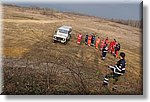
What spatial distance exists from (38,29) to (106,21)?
0.65 m

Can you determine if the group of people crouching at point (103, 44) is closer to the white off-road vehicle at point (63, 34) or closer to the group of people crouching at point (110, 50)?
the group of people crouching at point (110, 50)

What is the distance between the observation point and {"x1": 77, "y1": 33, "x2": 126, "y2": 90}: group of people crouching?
2.74 metres

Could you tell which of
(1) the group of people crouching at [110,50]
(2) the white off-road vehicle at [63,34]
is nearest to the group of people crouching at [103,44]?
(1) the group of people crouching at [110,50]

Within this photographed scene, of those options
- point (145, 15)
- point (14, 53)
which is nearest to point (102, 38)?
point (145, 15)

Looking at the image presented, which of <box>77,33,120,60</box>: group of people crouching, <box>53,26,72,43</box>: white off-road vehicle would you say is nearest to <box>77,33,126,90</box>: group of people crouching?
<box>77,33,120,60</box>: group of people crouching

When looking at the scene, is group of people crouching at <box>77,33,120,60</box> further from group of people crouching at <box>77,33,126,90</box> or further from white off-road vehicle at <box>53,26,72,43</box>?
white off-road vehicle at <box>53,26,72,43</box>

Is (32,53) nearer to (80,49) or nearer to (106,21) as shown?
(80,49)

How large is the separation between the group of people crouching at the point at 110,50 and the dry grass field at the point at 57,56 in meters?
0.04

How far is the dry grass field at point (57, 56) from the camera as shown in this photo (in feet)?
8.79

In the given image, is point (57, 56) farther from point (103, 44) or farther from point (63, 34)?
point (103, 44)

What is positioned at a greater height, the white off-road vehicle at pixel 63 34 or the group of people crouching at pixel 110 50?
the white off-road vehicle at pixel 63 34

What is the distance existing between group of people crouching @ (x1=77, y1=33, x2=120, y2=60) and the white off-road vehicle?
0.35 feet

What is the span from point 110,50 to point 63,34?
46 centimetres

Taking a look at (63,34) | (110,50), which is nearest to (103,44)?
(110,50)
